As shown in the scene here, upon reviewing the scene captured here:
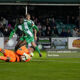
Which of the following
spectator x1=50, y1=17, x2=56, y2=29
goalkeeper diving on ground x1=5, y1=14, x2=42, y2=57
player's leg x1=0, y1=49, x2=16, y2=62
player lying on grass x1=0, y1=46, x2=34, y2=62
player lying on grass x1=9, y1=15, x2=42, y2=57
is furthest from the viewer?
spectator x1=50, y1=17, x2=56, y2=29

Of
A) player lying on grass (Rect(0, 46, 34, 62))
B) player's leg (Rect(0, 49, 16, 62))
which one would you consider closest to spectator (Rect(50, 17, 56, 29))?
player lying on grass (Rect(0, 46, 34, 62))

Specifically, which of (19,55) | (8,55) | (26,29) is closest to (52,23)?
(26,29)

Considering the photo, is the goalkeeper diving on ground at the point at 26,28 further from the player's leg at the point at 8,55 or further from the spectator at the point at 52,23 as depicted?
the spectator at the point at 52,23

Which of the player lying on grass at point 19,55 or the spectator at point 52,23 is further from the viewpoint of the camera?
the spectator at point 52,23

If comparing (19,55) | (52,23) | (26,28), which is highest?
(26,28)

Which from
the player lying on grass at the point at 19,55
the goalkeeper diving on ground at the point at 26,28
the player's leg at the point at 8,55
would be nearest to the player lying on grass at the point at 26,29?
the goalkeeper diving on ground at the point at 26,28

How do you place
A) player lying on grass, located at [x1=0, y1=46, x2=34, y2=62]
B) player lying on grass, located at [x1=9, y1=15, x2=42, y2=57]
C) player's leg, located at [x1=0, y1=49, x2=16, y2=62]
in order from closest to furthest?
1. player's leg, located at [x1=0, y1=49, x2=16, y2=62]
2. player lying on grass, located at [x1=0, y1=46, x2=34, y2=62]
3. player lying on grass, located at [x1=9, y1=15, x2=42, y2=57]

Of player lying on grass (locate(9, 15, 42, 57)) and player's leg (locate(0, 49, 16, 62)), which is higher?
player lying on grass (locate(9, 15, 42, 57))

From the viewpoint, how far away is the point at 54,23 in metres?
28.5

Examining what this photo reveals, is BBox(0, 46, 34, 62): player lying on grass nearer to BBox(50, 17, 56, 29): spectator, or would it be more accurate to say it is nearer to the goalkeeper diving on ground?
the goalkeeper diving on ground

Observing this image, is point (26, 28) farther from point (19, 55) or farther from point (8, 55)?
point (8, 55)

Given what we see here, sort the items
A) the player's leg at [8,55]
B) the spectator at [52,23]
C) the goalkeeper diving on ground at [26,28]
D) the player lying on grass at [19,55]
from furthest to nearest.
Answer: the spectator at [52,23]
the goalkeeper diving on ground at [26,28]
the player lying on grass at [19,55]
the player's leg at [8,55]

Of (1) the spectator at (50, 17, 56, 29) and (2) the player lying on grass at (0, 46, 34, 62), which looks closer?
(2) the player lying on grass at (0, 46, 34, 62)

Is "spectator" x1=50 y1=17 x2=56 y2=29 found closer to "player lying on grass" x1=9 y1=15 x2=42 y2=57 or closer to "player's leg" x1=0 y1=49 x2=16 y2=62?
"player lying on grass" x1=9 y1=15 x2=42 y2=57
